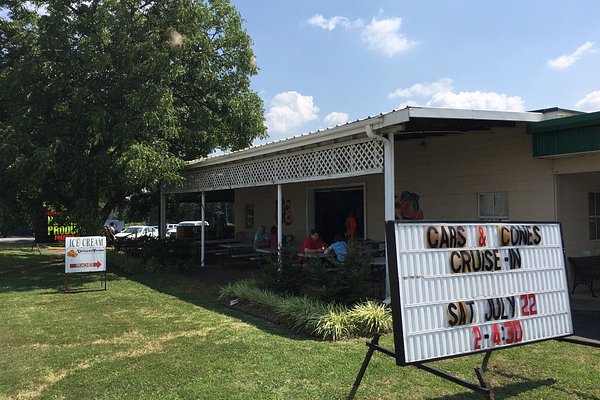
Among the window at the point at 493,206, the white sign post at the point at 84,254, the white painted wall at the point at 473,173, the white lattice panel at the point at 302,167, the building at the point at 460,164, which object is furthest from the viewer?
the white sign post at the point at 84,254

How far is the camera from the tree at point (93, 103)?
1200 centimetres

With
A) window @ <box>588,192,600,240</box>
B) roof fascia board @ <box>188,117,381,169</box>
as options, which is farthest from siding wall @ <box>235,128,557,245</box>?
roof fascia board @ <box>188,117,381,169</box>

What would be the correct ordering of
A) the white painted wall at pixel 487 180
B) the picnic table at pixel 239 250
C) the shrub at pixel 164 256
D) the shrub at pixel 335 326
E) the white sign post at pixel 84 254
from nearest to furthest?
the shrub at pixel 335 326 → the white painted wall at pixel 487 180 → the white sign post at pixel 84 254 → the shrub at pixel 164 256 → the picnic table at pixel 239 250

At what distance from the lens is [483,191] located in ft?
32.0

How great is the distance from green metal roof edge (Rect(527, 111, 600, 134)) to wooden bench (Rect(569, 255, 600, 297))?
93.6 inches

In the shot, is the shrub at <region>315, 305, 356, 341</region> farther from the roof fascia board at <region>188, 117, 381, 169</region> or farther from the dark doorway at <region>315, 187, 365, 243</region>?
the dark doorway at <region>315, 187, 365, 243</region>

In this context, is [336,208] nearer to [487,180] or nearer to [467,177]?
[467,177]

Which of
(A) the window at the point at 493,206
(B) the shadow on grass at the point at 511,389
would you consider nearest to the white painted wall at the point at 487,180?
(A) the window at the point at 493,206

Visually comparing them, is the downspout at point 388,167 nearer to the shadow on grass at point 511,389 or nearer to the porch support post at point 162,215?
the shadow on grass at point 511,389

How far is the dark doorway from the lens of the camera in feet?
43.2

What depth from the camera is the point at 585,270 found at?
8.62 meters

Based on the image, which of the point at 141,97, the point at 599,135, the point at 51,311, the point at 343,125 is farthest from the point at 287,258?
the point at 141,97

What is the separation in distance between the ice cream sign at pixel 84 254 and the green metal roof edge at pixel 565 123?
8946 mm

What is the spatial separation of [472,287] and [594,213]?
670 centimetres
